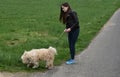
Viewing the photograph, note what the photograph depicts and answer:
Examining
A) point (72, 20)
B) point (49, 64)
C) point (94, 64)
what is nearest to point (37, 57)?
point (49, 64)

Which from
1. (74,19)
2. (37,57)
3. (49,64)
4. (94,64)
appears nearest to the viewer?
(37,57)

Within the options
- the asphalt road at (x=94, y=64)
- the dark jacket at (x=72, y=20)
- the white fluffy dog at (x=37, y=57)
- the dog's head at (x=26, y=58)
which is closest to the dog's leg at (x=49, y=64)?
the white fluffy dog at (x=37, y=57)

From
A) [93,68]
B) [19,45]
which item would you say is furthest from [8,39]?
[93,68]

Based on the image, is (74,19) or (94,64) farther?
(94,64)

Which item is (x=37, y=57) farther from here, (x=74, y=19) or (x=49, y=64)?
(x=74, y=19)

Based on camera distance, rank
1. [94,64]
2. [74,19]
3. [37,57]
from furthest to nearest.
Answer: [94,64] < [74,19] < [37,57]

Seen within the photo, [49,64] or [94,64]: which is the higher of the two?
[49,64]

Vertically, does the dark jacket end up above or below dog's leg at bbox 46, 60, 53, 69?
above

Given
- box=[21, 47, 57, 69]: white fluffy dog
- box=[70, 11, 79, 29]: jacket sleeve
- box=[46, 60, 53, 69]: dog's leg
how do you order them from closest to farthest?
box=[21, 47, 57, 69]: white fluffy dog, box=[46, 60, 53, 69]: dog's leg, box=[70, 11, 79, 29]: jacket sleeve

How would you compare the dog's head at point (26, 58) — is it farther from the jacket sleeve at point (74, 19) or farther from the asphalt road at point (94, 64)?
the jacket sleeve at point (74, 19)

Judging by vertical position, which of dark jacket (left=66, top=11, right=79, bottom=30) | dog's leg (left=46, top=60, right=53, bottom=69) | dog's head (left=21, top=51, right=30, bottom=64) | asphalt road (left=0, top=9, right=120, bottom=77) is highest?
dark jacket (left=66, top=11, right=79, bottom=30)

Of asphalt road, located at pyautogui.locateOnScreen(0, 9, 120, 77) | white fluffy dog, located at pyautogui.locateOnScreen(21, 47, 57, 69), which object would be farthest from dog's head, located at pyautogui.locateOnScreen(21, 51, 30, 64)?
asphalt road, located at pyautogui.locateOnScreen(0, 9, 120, 77)

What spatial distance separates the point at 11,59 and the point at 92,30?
379 inches

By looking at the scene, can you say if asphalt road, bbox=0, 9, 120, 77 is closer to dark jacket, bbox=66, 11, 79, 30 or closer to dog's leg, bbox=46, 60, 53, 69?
dog's leg, bbox=46, 60, 53, 69
